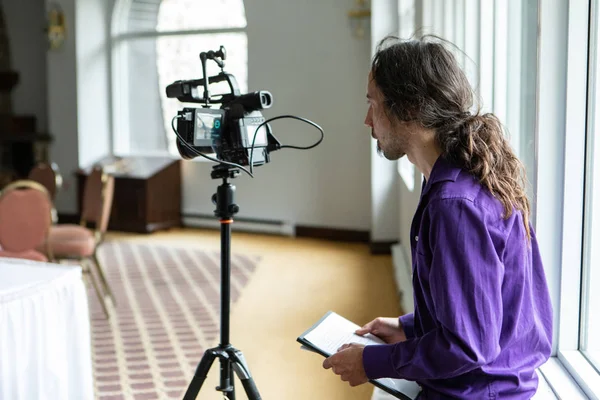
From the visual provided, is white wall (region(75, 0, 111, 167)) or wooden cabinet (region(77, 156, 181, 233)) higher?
white wall (region(75, 0, 111, 167))

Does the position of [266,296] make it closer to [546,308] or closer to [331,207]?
[331,207]

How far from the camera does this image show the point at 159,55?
323 inches

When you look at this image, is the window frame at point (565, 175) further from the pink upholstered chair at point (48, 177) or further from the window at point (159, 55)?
the window at point (159, 55)

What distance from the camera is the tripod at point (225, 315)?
2.15 metres

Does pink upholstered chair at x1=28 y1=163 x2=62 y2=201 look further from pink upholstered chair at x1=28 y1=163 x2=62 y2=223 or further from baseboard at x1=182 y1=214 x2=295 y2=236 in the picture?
baseboard at x1=182 y1=214 x2=295 y2=236

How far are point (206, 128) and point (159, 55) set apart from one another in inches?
255

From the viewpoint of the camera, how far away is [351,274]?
5.68m

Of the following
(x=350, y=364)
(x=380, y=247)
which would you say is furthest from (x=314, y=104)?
(x=350, y=364)

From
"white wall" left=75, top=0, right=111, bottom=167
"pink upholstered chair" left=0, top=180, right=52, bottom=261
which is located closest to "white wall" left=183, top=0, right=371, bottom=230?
"white wall" left=75, top=0, right=111, bottom=167

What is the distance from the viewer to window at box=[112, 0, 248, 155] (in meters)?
7.76

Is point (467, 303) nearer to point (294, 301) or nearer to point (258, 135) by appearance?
point (258, 135)

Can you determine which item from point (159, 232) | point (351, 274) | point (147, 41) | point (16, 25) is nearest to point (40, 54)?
point (16, 25)

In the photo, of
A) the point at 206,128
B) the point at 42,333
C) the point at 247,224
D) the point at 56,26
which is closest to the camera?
the point at 206,128

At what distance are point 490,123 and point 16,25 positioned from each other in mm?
8751
